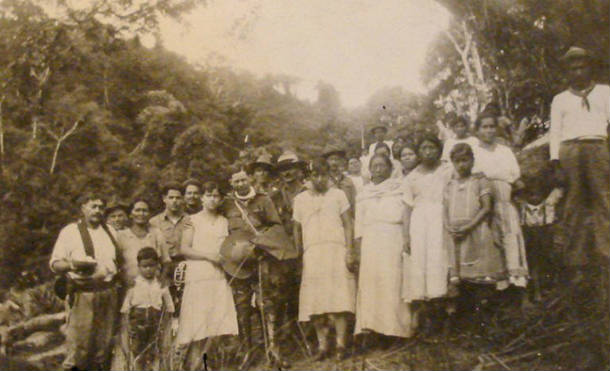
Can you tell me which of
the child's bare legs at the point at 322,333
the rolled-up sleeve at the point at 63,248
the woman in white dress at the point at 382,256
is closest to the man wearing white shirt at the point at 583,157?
the woman in white dress at the point at 382,256

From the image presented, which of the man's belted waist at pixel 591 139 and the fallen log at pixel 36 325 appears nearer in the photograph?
the man's belted waist at pixel 591 139

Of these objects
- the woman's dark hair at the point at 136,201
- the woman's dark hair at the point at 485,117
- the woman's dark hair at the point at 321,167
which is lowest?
the woman's dark hair at the point at 136,201

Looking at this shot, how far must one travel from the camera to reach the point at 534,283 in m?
3.17

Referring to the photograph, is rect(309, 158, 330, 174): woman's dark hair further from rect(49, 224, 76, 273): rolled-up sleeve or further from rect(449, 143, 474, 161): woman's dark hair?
rect(49, 224, 76, 273): rolled-up sleeve

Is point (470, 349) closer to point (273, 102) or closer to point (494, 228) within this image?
point (494, 228)

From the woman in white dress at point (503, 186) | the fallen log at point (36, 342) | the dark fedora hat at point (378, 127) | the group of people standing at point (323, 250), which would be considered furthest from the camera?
the dark fedora hat at point (378, 127)

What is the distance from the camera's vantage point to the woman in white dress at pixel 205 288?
3.31 meters

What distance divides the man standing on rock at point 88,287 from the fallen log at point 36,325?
0.40m

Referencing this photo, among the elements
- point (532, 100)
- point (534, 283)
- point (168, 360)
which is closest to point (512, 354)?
point (534, 283)

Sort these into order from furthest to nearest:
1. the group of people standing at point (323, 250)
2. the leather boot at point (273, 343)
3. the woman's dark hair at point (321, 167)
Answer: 1. the woman's dark hair at point (321, 167)
2. the leather boot at point (273, 343)
3. the group of people standing at point (323, 250)

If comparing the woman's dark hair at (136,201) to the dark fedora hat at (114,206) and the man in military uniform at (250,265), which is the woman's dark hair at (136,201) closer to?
the dark fedora hat at (114,206)

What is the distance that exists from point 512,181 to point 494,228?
1.19 feet

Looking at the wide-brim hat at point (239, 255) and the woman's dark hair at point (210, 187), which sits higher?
the woman's dark hair at point (210, 187)

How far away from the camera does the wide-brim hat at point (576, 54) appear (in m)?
3.33
